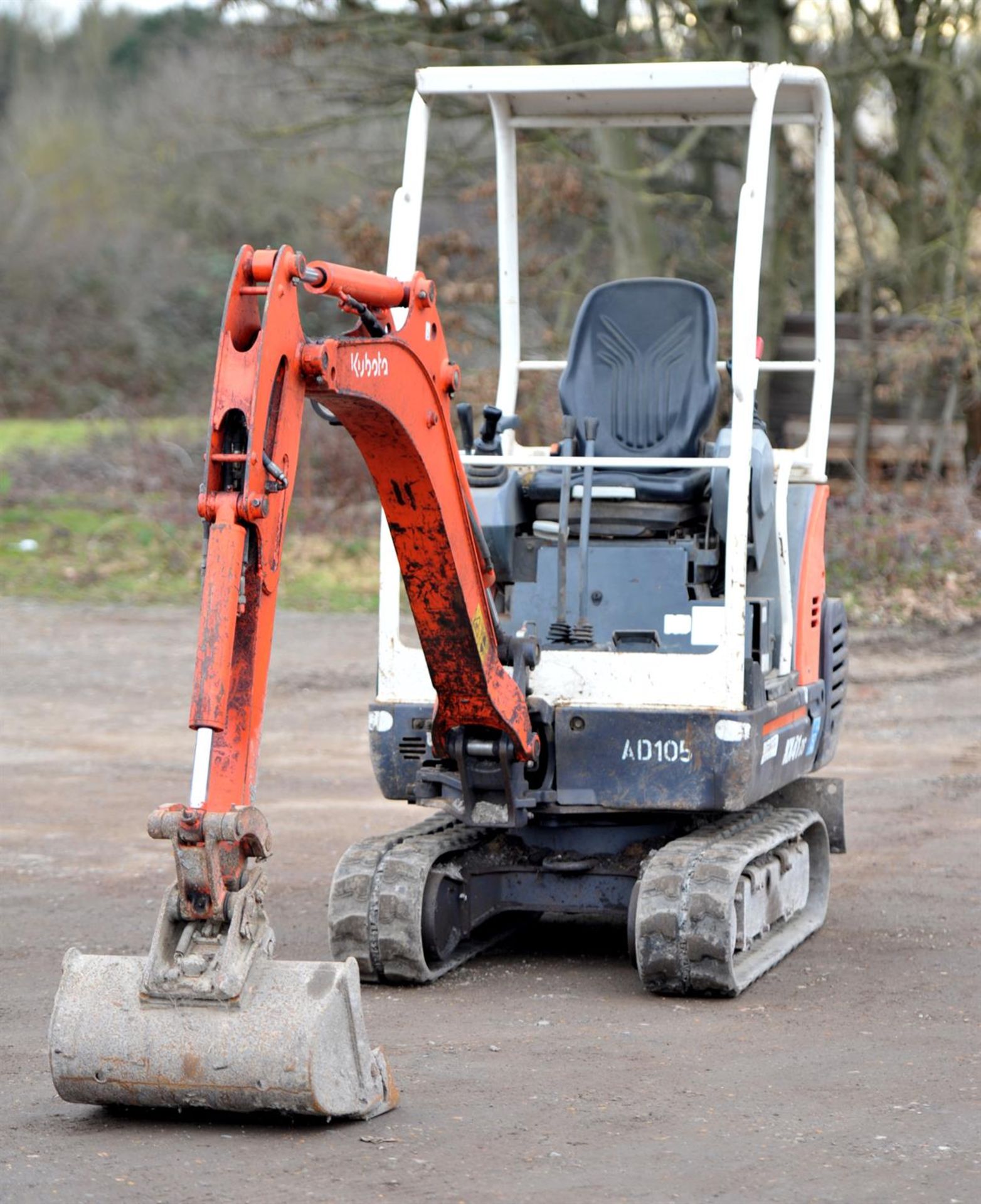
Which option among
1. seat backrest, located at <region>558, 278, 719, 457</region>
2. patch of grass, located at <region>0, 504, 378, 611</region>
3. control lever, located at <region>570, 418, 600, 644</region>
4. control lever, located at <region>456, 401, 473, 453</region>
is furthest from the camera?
patch of grass, located at <region>0, 504, 378, 611</region>

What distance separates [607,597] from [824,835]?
1494mm

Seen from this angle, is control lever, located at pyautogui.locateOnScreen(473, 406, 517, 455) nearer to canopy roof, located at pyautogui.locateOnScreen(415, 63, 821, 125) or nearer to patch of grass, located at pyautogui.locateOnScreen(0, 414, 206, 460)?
canopy roof, located at pyautogui.locateOnScreen(415, 63, 821, 125)

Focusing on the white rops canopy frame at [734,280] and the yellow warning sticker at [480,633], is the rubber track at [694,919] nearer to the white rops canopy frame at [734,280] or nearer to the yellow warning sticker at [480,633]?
the white rops canopy frame at [734,280]

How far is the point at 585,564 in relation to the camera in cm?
662

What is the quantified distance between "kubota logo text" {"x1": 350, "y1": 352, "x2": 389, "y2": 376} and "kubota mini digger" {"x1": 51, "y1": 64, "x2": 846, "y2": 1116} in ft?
0.04

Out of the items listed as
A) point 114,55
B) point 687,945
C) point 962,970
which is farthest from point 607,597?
point 114,55

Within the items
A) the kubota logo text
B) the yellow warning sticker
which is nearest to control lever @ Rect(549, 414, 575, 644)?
the yellow warning sticker

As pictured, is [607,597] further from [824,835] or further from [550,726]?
[824,835]

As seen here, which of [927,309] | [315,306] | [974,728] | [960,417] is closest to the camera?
[974,728]

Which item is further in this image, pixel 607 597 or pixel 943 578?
pixel 943 578

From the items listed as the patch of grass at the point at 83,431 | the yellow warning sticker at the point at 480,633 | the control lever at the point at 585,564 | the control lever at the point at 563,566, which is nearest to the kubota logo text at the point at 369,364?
the yellow warning sticker at the point at 480,633

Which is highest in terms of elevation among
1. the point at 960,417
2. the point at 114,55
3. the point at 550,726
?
the point at 114,55

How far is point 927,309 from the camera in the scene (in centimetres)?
1683

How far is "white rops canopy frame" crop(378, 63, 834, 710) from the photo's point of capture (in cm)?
615
